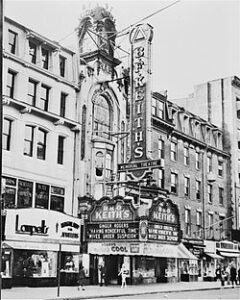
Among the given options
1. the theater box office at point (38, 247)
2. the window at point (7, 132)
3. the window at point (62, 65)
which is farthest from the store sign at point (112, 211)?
the window at point (62, 65)

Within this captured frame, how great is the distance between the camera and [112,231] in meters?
25.2

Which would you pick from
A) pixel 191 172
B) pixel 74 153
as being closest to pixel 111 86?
pixel 74 153

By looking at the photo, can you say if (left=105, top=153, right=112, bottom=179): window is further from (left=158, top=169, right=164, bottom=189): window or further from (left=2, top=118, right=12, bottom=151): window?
(left=2, top=118, right=12, bottom=151): window

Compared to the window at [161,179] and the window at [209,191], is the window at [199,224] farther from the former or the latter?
the window at [161,179]

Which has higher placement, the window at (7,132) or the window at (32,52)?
the window at (32,52)

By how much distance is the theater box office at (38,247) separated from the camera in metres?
21.2

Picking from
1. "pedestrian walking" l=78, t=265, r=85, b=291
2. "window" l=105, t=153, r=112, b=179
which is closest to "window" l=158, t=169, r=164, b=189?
"window" l=105, t=153, r=112, b=179

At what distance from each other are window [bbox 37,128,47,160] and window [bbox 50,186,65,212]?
169cm

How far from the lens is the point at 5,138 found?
22.8 metres

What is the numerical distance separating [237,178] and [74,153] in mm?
19766

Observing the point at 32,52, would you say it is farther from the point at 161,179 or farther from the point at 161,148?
the point at 161,179

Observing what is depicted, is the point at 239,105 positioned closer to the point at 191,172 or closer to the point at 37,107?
the point at 191,172

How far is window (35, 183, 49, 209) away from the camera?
23969 mm

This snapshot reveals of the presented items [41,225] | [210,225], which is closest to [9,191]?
[41,225]
